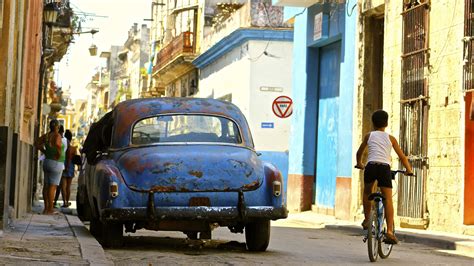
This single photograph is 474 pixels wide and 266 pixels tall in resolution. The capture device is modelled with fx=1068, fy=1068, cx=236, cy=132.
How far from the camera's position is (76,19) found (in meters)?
35.6

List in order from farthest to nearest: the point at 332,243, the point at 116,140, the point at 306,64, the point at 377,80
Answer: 1. the point at 306,64
2. the point at 377,80
3. the point at 332,243
4. the point at 116,140

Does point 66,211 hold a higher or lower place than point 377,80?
lower

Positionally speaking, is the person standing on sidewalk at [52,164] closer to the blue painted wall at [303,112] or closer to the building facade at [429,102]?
the building facade at [429,102]

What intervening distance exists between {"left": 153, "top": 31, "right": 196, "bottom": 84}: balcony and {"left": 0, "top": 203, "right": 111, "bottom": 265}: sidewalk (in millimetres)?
29689

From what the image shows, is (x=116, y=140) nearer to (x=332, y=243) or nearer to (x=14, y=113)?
(x=14, y=113)


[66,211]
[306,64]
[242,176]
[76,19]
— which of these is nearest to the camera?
[242,176]

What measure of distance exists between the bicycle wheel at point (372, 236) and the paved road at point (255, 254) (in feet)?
0.37

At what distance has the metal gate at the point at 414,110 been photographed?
18.4 m

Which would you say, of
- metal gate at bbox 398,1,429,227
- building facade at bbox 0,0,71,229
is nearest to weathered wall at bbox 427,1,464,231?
metal gate at bbox 398,1,429,227

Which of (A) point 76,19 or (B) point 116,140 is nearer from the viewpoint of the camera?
(B) point 116,140

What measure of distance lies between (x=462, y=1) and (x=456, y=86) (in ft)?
4.46

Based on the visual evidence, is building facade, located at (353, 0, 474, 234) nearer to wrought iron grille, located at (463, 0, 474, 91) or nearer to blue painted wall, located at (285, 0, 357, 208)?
wrought iron grille, located at (463, 0, 474, 91)

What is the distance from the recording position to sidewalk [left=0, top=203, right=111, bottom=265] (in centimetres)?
852

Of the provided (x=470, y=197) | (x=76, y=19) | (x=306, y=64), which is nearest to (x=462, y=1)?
(x=470, y=197)
